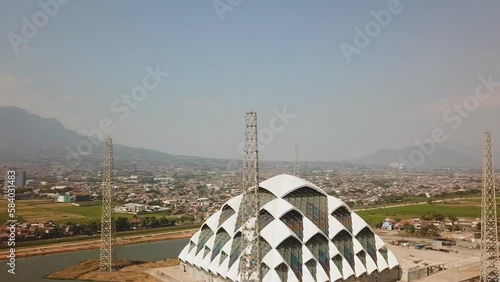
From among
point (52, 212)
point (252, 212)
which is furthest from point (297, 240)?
point (52, 212)

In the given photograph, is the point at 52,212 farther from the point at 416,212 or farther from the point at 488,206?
the point at 416,212

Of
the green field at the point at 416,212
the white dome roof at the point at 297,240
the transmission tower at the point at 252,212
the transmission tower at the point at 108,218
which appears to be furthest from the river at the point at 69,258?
the green field at the point at 416,212

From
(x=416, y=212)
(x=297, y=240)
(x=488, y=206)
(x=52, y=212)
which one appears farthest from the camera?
(x=416, y=212)

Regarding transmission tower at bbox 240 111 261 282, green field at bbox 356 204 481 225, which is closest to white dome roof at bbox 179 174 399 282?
transmission tower at bbox 240 111 261 282

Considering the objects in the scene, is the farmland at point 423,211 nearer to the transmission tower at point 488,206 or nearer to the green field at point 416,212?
the green field at point 416,212

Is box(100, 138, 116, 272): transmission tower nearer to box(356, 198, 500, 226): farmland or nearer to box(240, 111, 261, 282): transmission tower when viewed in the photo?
box(240, 111, 261, 282): transmission tower

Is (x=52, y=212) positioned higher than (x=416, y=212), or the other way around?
(x=52, y=212)
